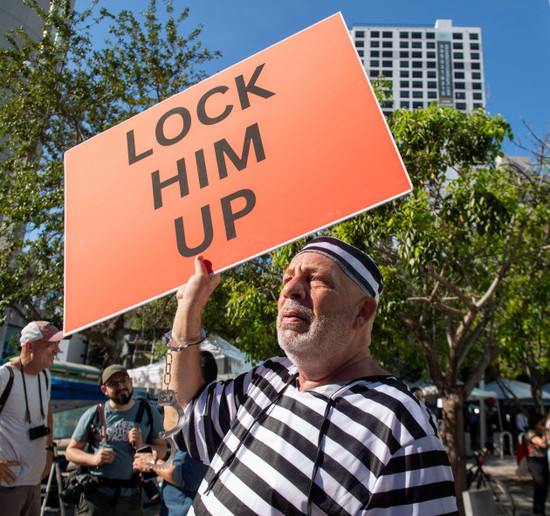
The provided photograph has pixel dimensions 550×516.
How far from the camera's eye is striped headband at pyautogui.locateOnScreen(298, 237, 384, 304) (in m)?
1.46

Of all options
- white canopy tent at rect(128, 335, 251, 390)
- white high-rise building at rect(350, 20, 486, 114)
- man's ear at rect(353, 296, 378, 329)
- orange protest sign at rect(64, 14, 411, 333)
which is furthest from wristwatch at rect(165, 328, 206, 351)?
white high-rise building at rect(350, 20, 486, 114)

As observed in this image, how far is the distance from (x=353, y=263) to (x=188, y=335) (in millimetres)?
606

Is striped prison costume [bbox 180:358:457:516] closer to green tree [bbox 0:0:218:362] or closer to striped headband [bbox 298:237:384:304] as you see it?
striped headband [bbox 298:237:384:304]

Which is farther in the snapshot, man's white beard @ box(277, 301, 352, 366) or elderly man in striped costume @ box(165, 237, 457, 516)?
man's white beard @ box(277, 301, 352, 366)

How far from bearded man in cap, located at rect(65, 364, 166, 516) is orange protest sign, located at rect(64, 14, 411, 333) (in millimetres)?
2183

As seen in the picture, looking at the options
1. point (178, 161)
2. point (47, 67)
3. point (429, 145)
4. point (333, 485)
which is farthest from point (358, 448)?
point (47, 67)

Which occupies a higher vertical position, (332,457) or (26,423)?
(26,423)

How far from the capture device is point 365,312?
1490mm

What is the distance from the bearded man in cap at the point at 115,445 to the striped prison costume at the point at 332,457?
2.41 meters

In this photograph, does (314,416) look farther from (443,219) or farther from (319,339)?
(443,219)

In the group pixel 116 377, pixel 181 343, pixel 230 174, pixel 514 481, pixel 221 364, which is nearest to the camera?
pixel 181 343

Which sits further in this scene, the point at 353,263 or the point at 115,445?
the point at 115,445

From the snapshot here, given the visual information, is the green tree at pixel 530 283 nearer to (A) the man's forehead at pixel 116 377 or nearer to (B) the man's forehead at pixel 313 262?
(A) the man's forehead at pixel 116 377

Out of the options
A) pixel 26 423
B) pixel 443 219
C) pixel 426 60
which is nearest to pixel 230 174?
pixel 26 423
